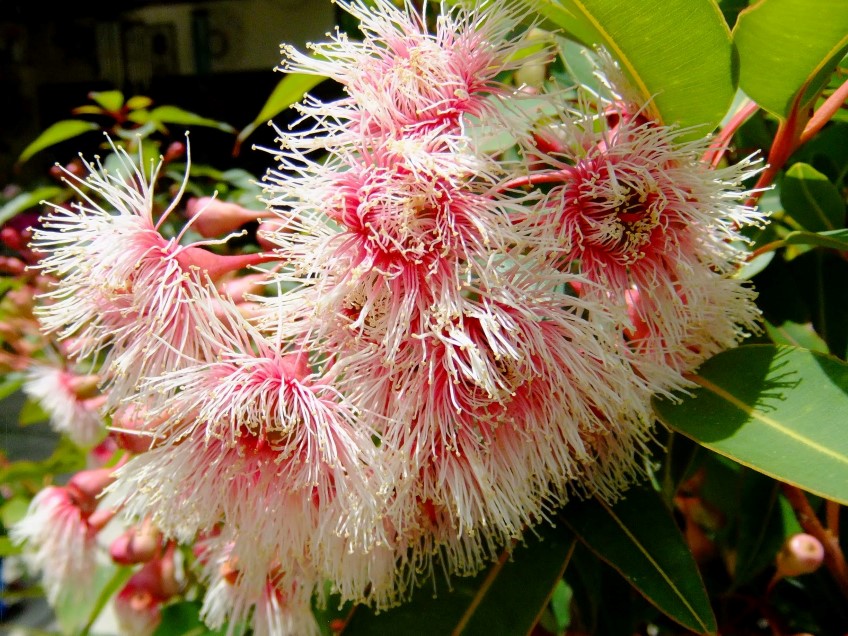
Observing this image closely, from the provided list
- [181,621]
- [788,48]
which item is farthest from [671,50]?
[181,621]

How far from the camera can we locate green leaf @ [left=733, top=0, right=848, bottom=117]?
19.6 inches

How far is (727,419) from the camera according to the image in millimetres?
571

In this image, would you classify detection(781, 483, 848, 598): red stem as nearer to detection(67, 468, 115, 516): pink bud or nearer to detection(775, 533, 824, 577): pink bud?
detection(775, 533, 824, 577): pink bud

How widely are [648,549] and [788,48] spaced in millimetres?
483

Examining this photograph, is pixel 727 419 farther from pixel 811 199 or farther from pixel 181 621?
pixel 181 621

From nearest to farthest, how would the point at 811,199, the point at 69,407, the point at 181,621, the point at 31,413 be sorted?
the point at 811,199 → the point at 181,621 → the point at 69,407 → the point at 31,413

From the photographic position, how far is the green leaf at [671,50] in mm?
509

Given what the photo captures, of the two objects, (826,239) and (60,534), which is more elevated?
(826,239)

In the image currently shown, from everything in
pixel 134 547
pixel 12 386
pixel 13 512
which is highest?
pixel 134 547

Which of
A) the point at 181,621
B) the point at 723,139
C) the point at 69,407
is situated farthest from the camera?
the point at 69,407

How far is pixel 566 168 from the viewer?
0.55 m

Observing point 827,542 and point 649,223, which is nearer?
point 649,223

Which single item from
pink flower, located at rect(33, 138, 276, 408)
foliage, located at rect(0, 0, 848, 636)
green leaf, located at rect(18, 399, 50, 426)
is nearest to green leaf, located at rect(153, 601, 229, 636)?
foliage, located at rect(0, 0, 848, 636)

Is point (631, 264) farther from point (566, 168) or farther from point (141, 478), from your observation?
point (141, 478)
